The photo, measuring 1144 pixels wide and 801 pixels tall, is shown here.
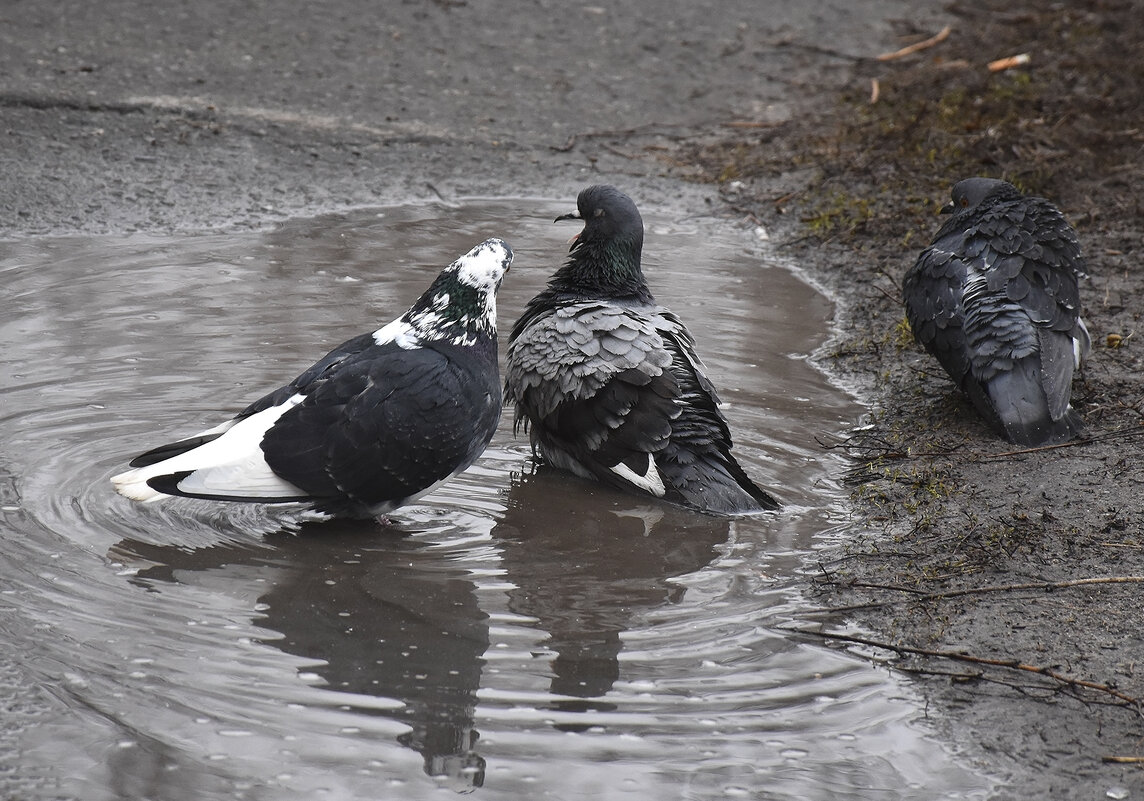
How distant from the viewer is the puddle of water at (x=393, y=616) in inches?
124

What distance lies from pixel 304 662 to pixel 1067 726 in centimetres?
213

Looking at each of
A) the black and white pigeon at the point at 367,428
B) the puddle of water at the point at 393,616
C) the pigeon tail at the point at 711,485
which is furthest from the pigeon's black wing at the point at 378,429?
the pigeon tail at the point at 711,485

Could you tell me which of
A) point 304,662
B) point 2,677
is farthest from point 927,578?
point 2,677

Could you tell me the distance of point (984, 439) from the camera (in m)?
5.38

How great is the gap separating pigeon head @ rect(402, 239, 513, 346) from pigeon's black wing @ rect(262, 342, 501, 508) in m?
0.15

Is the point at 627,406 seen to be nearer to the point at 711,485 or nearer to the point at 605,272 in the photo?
the point at 711,485

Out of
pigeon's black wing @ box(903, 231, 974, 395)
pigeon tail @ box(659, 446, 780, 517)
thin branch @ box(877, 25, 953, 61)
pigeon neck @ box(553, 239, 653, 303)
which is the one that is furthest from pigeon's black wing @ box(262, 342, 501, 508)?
thin branch @ box(877, 25, 953, 61)

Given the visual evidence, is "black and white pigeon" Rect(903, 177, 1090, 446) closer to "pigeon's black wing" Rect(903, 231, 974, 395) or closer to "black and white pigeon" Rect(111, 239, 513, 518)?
"pigeon's black wing" Rect(903, 231, 974, 395)

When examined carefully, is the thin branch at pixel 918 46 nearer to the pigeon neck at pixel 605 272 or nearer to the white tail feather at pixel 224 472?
the pigeon neck at pixel 605 272

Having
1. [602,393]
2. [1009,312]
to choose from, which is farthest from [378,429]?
[1009,312]

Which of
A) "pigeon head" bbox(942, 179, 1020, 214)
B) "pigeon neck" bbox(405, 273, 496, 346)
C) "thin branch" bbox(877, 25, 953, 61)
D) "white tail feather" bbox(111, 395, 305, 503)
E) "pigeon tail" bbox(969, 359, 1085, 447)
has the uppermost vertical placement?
"thin branch" bbox(877, 25, 953, 61)

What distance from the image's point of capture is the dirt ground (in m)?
3.53

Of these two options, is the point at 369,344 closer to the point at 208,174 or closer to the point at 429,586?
the point at 429,586

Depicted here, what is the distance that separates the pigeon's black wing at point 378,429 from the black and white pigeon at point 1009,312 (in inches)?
90.6
